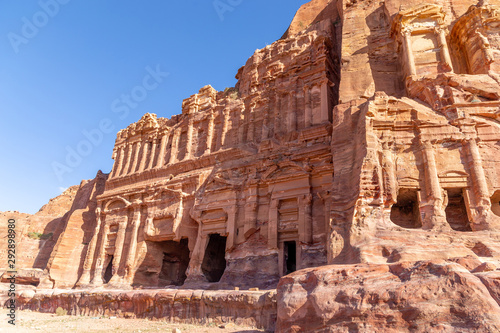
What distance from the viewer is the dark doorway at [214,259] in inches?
747

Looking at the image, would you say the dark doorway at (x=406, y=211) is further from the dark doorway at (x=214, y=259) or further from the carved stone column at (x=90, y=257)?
the carved stone column at (x=90, y=257)

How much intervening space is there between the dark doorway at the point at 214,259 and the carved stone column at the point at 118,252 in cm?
624

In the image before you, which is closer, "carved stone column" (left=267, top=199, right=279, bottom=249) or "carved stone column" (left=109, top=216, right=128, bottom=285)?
"carved stone column" (left=267, top=199, right=279, bottom=249)

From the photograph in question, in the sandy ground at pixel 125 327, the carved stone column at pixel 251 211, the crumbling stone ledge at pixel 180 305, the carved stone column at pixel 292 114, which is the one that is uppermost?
the carved stone column at pixel 292 114

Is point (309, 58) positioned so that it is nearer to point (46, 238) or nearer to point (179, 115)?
point (179, 115)

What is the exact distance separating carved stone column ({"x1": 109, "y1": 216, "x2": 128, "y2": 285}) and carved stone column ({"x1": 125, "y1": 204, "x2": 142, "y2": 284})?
2.36 ft

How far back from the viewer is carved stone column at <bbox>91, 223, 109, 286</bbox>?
2284 cm

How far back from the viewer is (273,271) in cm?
1562

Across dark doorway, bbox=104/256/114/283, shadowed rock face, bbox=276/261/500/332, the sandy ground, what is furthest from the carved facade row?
the sandy ground

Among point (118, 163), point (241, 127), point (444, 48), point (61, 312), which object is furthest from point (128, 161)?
point (444, 48)

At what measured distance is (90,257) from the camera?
24.2m

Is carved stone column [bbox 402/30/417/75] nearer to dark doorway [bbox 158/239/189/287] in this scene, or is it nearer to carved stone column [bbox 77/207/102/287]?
dark doorway [bbox 158/239/189/287]

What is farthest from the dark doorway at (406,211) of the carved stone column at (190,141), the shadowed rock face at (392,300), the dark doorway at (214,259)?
the carved stone column at (190,141)

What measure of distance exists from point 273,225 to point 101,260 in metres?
13.5
